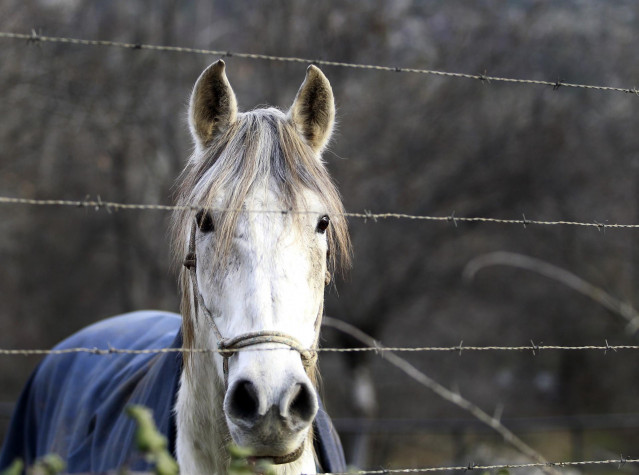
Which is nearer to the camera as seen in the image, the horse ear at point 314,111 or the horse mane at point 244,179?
the horse mane at point 244,179

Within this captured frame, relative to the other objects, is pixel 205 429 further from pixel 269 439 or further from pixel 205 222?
pixel 205 222

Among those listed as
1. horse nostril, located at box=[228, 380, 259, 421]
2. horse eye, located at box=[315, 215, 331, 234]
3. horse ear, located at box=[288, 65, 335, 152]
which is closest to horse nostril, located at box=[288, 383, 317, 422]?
horse nostril, located at box=[228, 380, 259, 421]

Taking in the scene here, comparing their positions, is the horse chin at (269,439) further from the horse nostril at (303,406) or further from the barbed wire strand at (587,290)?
the barbed wire strand at (587,290)

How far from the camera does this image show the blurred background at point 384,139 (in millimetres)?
10188

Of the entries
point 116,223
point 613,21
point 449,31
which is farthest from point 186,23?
point 613,21

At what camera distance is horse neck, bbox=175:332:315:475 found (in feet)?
8.38

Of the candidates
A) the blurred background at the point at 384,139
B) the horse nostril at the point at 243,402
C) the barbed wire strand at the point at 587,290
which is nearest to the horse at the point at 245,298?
the horse nostril at the point at 243,402

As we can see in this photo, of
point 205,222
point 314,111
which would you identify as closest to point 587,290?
point 314,111

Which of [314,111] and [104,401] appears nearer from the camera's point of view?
[314,111]

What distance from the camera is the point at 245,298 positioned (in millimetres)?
2244

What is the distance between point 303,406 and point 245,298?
1.21ft

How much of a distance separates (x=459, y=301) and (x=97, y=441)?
Answer: 35.7 ft

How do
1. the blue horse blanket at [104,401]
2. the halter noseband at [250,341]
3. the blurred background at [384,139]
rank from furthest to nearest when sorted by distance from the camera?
the blurred background at [384,139]
the blue horse blanket at [104,401]
the halter noseband at [250,341]

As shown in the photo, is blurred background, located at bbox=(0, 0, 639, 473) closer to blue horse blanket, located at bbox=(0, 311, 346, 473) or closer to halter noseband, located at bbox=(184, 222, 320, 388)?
blue horse blanket, located at bbox=(0, 311, 346, 473)
